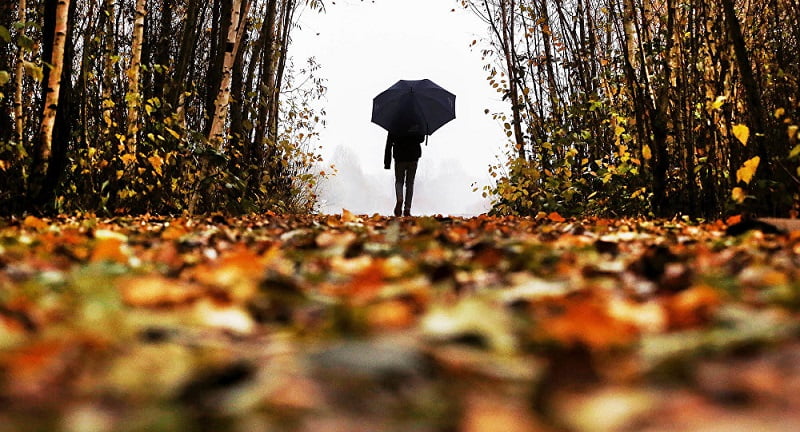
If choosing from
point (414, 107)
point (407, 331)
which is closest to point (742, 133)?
point (407, 331)

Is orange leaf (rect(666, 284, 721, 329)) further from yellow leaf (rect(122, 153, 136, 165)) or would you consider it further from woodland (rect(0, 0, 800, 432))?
yellow leaf (rect(122, 153, 136, 165))

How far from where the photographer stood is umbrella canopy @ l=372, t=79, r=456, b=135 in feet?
33.3

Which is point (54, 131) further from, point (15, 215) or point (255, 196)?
point (255, 196)

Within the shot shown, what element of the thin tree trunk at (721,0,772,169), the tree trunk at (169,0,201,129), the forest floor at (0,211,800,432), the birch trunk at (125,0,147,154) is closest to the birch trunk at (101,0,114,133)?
the birch trunk at (125,0,147,154)

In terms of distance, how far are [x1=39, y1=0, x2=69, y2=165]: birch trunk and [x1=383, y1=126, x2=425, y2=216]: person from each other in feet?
14.4

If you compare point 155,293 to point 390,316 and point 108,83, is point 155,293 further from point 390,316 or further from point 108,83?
point 108,83

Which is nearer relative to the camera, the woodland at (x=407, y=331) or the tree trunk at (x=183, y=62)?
the woodland at (x=407, y=331)

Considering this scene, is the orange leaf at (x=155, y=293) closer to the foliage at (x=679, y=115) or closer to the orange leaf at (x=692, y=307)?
the orange leaf at (x=692, y=307)

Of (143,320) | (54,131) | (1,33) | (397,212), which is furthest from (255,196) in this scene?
(143,320)

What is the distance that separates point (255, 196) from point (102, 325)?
9.99 meters

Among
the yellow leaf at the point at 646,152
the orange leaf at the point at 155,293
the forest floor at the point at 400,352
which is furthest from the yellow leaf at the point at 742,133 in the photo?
the orange leaf at the point at 155,293

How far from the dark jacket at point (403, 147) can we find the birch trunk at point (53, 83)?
15.1 feet

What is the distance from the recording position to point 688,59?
6.22 metres

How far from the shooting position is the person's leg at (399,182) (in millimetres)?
9000
